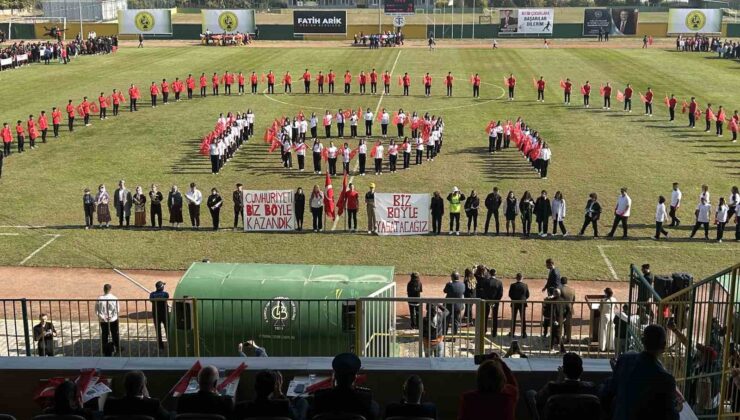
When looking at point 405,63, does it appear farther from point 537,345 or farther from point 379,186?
point 537,345

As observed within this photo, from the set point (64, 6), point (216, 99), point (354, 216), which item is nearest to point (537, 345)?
point (354, 216)

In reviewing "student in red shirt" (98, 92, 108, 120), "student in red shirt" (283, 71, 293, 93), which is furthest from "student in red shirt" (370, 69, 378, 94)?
"student in red shirt" (98, 92, 108, 120)

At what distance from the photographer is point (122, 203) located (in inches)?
915

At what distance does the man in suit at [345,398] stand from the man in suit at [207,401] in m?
0.67

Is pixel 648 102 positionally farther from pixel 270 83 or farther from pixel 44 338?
pixel 44 338

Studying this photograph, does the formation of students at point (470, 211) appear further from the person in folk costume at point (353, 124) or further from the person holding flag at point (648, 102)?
the person holding flag at point (648, 102)

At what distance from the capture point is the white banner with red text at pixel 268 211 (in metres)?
22.8

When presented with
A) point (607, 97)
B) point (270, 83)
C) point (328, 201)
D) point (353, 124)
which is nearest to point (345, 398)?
point (328, 201)

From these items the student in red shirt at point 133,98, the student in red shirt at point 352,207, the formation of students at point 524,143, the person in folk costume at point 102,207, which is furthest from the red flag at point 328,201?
the student in red shirt at point 133,98

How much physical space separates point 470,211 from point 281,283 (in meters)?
9.59

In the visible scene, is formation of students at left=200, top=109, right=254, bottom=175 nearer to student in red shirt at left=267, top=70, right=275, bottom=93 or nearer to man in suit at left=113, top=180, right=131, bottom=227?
man in suit at left=113, top=180, right=131, bottom=227

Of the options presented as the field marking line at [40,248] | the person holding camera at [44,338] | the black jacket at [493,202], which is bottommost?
the field marking line at [40,248]

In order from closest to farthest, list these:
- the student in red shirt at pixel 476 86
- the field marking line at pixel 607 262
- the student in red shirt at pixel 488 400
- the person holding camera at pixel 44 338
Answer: the student in red shirt at pixel 488 400 < the person holding camera at pixel 44 338 < the field marking line at pixel 607 262 < the student in red shirt at pixel 476 86

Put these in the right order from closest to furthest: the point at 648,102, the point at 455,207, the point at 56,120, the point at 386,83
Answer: the point at 455,207 < the point at 56,120 < the point at 648,102 < the point at 386,83
